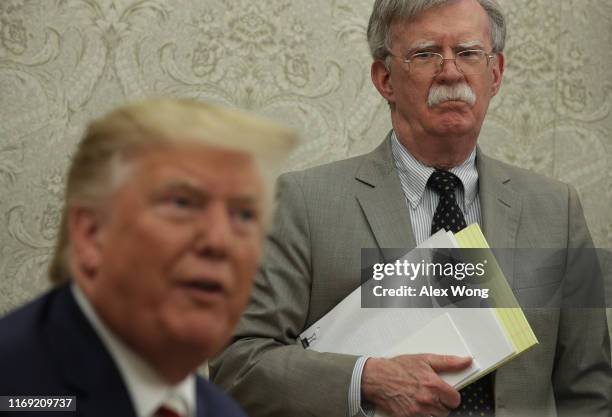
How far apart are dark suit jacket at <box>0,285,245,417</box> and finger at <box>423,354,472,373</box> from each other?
2.86ft

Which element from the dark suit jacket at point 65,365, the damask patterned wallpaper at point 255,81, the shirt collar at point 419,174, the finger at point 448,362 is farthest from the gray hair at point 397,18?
the dark suit jacket at point 65,365

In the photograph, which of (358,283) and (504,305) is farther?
(358,283)

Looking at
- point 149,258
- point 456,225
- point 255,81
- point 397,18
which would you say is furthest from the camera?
point 255,81

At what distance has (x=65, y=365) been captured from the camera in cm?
78

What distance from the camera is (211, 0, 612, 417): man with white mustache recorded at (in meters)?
1.83

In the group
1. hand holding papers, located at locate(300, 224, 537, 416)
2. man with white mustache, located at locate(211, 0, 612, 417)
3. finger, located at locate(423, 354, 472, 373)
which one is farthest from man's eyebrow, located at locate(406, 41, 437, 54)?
finger, located at locate(423, 354, 472, 373)

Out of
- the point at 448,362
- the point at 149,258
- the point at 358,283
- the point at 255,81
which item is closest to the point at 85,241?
the point at 149,258

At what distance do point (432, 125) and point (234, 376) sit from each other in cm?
65

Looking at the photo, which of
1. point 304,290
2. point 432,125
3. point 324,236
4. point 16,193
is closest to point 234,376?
point 304,290

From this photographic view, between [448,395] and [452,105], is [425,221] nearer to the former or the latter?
[452,105]

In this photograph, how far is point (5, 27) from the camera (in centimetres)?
257

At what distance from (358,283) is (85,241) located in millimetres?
1191

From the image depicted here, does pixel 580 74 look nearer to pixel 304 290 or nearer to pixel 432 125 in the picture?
pixel 432 125

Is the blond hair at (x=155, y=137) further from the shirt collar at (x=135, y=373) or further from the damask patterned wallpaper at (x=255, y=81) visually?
the damask patterned wallpaper at (x=255, y=81)
